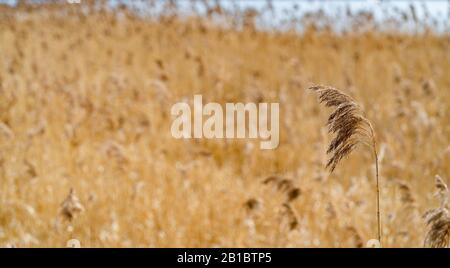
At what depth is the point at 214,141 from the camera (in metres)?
4.65

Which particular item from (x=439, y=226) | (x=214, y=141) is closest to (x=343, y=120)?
(x=439, y=226)

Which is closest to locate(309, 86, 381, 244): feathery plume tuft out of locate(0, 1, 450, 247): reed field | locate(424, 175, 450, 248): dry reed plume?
locate(0, 1, 450, 247): reed field

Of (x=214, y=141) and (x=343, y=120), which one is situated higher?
(x=214, y=141)

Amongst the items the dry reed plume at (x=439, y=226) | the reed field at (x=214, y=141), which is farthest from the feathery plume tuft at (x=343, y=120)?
the dry reed plume at (x=439, y=226)

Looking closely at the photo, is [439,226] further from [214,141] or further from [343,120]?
[214,141]

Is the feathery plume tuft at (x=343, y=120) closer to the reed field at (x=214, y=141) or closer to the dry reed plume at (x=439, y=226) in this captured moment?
the reed field at (x=214, y=141)

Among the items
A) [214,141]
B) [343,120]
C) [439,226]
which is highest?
[214,141]

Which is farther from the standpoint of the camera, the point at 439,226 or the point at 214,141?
the point at 214,141

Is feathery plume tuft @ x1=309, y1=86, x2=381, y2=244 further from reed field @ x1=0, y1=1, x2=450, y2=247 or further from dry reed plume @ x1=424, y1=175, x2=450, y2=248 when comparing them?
dry reed plume @ x1=424, y1=175, x2=450, y2=248

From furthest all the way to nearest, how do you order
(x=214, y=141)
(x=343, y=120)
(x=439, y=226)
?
(x=214, y=141) → (x=439, y=226) → (x=343, y=120)

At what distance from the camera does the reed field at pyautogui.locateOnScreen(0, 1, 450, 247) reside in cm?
309
